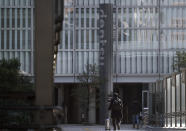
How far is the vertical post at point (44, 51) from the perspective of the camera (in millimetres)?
6164

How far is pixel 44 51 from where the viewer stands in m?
6.21

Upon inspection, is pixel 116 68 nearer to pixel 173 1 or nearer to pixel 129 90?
pixel 129 90

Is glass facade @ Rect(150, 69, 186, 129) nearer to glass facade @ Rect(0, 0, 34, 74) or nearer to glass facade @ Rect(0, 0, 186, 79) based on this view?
glass facade @ Rect(0, 0, 186, 79)

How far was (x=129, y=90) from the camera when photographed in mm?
89750

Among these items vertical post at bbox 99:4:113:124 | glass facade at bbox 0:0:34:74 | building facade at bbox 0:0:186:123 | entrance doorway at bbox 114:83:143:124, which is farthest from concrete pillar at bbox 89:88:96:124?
vertical post at bbox 99:4:113:124

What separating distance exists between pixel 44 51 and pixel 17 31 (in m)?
79.5

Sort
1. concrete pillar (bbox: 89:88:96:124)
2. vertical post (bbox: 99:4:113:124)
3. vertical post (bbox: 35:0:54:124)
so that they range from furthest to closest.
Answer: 1. concrete pillar (bbox: 89:88:96:124)
2. vertical post (bbox: 99:4:113:124)
3. vertical post (bbox: 35:0:54:124)

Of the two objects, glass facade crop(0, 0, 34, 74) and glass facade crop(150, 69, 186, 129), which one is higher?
glass facade crop(0, 0, 34, 74)

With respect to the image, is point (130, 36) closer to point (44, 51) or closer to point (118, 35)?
point (118, 35)

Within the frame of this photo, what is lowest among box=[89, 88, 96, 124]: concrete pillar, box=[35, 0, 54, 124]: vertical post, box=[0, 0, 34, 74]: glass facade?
box=[89, 88, 96, 124]: concrete pillar

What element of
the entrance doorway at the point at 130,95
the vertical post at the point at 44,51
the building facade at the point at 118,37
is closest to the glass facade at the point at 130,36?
the building facade at the point at 118,37

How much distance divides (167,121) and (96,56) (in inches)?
2145

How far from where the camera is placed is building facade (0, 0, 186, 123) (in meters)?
84.7

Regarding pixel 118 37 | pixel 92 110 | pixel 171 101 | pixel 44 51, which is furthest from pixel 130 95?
pixel 44 51
